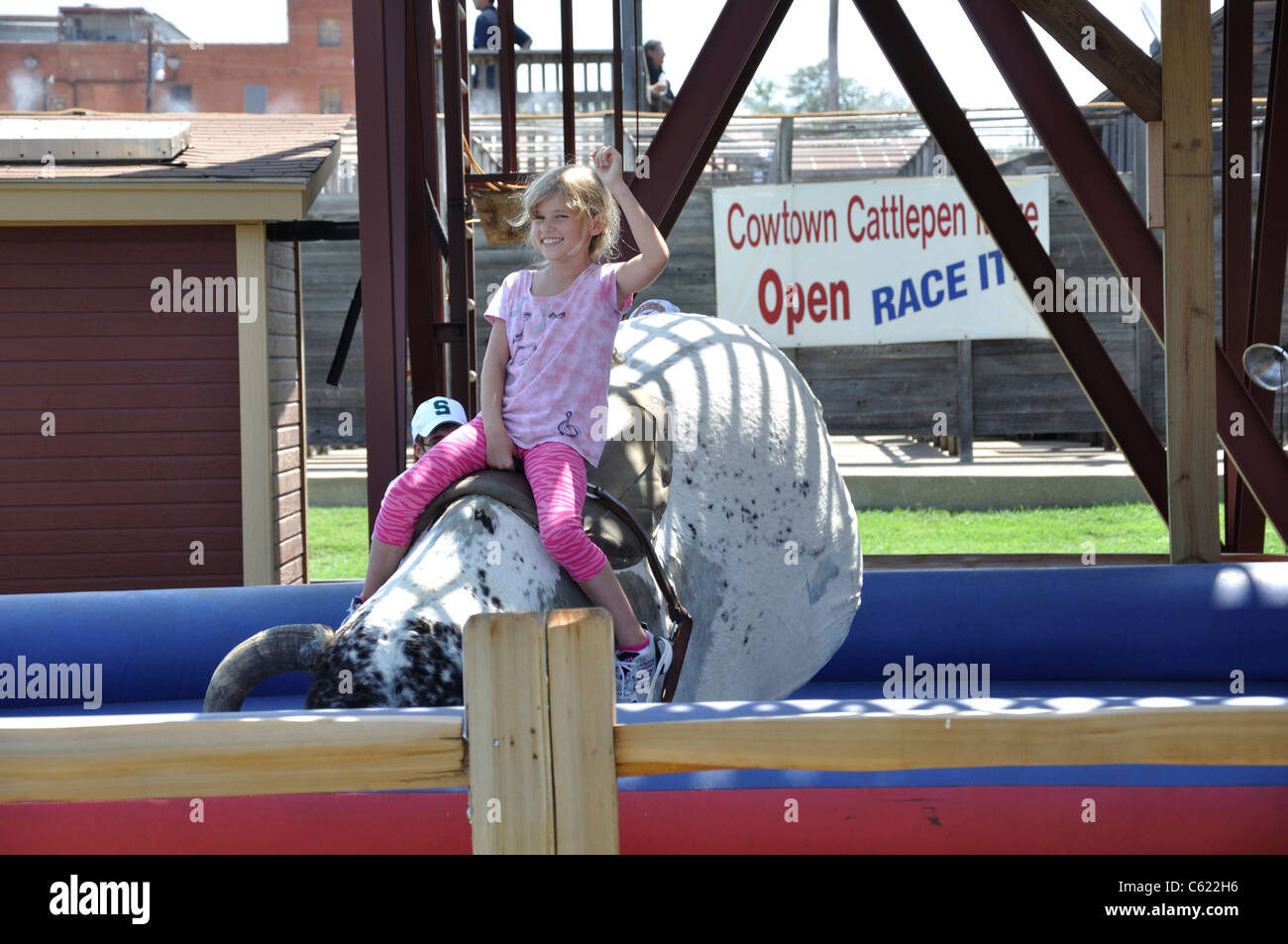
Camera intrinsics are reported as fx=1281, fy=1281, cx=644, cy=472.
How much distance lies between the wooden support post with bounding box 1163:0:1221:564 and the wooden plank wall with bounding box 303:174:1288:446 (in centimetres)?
838

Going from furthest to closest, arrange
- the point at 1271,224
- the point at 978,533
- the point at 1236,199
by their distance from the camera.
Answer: the point at 978,533 → the point at 1236,199 → the point at 1271,224

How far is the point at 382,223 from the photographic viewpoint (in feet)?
16.7

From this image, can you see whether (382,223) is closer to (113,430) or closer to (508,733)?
(113,430)

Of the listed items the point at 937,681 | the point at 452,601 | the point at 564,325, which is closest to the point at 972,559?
the point at 937,681

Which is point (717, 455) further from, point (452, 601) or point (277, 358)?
point (277, 358)

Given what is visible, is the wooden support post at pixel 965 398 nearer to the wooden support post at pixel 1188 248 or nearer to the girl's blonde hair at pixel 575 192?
the wooden support post at pixel 1188 248

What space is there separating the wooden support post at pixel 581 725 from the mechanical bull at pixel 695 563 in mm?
580

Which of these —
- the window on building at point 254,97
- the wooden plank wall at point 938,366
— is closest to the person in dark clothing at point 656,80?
the wooden plank wall at point 938,366

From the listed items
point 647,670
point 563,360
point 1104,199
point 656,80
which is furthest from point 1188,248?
point 656,80

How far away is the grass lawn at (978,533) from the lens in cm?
971

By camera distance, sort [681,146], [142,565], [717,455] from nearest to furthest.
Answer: [717,455] < [681,146] < [142,565]

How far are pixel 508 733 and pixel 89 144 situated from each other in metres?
6.57
